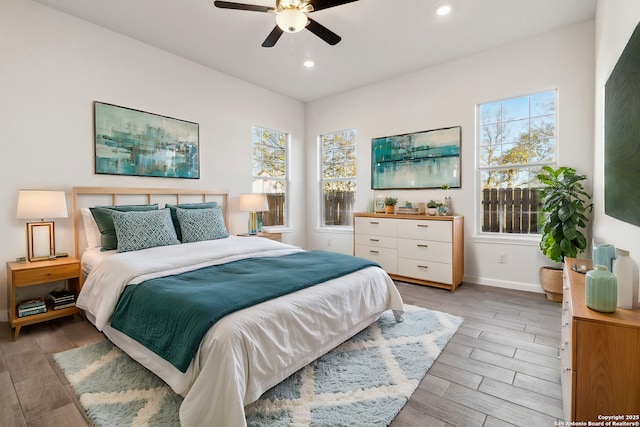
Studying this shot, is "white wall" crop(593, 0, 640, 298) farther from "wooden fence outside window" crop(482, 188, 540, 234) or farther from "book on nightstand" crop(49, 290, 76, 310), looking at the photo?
"book on nightstand" crop(49, 290, 76, 310)

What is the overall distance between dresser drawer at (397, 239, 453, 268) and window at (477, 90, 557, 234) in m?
0.72

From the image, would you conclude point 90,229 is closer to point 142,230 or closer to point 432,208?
point 142,230

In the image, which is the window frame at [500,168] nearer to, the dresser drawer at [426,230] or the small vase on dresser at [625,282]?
the dresser drawer at [426,230]

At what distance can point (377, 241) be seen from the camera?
4.37 meters

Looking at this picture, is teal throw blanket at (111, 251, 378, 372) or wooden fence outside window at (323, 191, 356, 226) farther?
wooden fence outside window at (323, 191, 356, 226)

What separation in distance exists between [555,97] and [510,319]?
2619 mm

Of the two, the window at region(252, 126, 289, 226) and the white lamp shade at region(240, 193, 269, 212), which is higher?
the window at region(252, 126, 289, 226)

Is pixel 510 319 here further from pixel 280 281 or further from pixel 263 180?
pixel 263 180

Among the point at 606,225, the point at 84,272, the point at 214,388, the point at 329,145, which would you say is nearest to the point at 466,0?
the point at 606,225

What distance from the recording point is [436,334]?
252 cm

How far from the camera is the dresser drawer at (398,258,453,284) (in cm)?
373

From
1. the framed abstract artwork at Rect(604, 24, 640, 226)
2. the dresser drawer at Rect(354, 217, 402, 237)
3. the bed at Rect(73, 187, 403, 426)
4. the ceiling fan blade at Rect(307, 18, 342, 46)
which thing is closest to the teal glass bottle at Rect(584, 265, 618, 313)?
the framed abstract artwork at Rect(604, 24, 640, 226)

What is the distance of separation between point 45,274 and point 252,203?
7.72 feet

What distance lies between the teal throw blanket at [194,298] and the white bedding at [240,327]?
56mm
